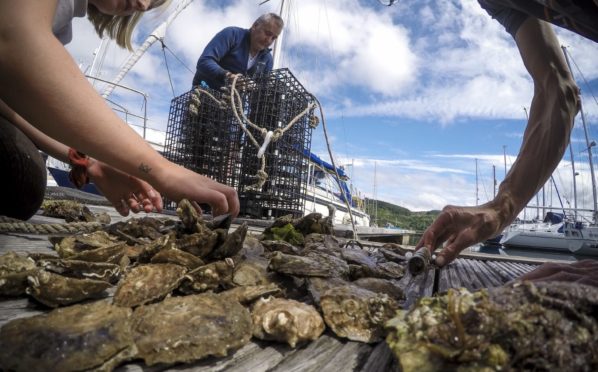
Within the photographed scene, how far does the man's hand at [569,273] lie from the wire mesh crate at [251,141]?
16.8ft

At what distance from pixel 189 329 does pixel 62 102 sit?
0.87m

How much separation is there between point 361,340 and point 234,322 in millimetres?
351

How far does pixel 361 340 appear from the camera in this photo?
86 centimetres

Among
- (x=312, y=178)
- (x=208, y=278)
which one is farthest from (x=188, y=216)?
(x=312, y=178)

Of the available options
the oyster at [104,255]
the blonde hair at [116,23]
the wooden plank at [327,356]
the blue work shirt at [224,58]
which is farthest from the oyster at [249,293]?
the blue work shirt at [224,58]

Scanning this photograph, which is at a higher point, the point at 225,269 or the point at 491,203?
the point at 491,203

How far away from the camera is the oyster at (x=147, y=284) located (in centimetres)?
93

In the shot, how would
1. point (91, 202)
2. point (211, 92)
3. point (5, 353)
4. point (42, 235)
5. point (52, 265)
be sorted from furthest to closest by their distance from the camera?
point (211, 92), point (91, 202), point (42, 235), point (52, 265), point (5, 353)

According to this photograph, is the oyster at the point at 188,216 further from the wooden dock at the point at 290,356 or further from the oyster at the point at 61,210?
the oyster at the point at 61,210

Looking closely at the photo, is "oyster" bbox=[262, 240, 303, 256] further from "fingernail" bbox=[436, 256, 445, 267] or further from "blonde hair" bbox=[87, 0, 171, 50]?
"blonde hair" bbox=[87, 0, 171, 50]

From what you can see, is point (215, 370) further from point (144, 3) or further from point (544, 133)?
point (544, 133)

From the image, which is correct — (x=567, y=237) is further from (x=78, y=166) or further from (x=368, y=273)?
(x=78, y=166)

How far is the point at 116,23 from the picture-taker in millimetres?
2045

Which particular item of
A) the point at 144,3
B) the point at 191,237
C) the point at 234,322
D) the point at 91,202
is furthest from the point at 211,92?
the point at 234,322
